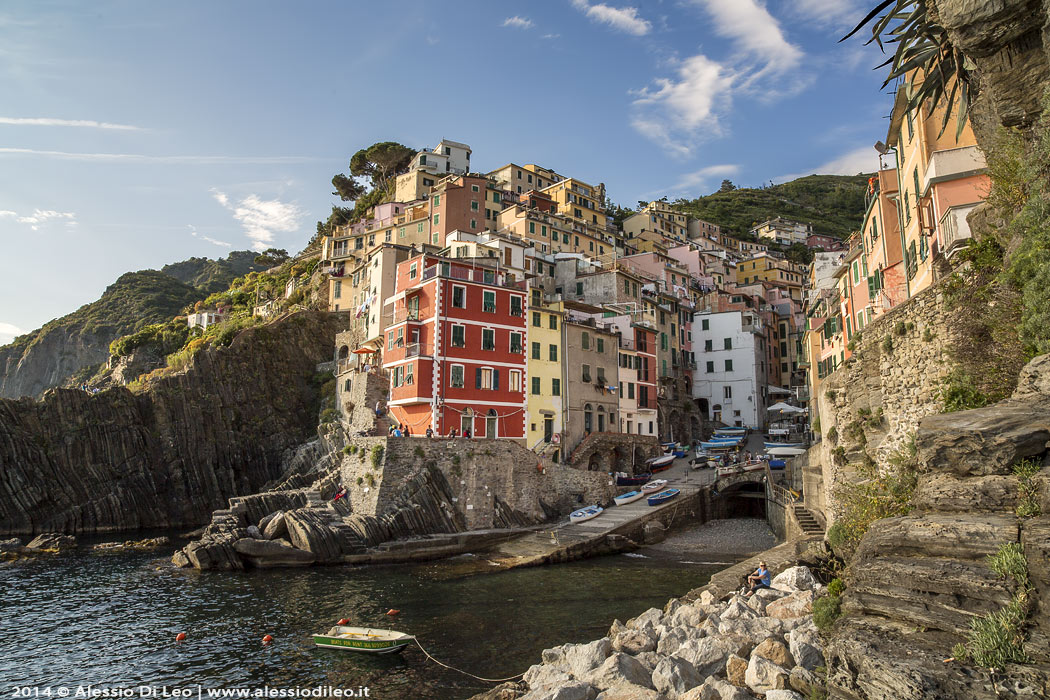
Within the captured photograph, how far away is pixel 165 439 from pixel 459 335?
106ft

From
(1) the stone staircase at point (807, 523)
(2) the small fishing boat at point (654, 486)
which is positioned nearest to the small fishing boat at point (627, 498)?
(2) the small fishing boat at point (654, 486)

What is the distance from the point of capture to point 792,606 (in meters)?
15.2

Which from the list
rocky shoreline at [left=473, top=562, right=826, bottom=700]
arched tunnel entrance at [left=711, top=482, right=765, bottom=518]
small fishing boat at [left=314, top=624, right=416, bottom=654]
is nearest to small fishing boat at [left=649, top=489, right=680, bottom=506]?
arched tunnel entrance at [left=711, top=482, right=765, bottom=518]

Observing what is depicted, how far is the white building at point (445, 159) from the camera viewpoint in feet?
302

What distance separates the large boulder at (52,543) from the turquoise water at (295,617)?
4.57m

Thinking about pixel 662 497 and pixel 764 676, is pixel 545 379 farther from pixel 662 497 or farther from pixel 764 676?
pixel 764 676

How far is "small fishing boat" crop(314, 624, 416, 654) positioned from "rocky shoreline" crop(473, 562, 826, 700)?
4989mm

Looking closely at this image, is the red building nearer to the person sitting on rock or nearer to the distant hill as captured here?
the person sitting on rock

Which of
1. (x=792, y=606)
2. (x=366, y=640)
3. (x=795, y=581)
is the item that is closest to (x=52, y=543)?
(x=366, y=640)

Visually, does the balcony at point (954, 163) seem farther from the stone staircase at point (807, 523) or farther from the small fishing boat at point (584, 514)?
the small fishing boat at point (584, 514)

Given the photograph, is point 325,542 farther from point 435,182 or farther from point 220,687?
point 435,182

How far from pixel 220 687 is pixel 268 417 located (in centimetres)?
4725

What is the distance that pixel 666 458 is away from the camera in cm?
5062

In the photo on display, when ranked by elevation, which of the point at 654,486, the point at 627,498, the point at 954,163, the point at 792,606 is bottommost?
the point at 627,498
